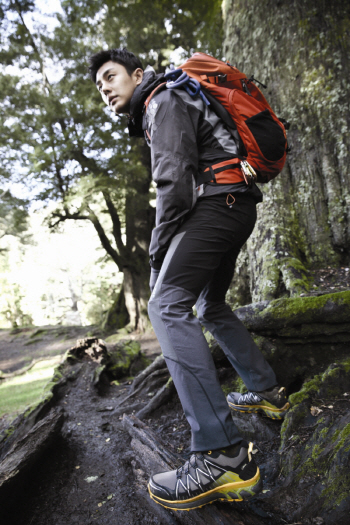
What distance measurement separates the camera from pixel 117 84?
6.96 ft

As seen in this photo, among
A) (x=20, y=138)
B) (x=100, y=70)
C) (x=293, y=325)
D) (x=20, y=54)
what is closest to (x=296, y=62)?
(x=100, y=70)

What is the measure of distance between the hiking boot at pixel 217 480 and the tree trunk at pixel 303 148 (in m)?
1.93

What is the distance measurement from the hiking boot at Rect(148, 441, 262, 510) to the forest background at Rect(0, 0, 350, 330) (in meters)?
1.88

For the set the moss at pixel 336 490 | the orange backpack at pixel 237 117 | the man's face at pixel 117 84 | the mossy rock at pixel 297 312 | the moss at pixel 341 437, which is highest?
the man's face at pixel 117 84

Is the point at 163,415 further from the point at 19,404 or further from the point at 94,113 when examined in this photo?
the point at 94,113

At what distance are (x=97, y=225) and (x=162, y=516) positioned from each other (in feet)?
35.6

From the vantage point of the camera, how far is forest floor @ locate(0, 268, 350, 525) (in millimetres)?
1634

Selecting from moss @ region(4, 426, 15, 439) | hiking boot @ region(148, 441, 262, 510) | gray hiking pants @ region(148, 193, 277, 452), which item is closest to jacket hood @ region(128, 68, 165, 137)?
gray hiking pants @ region(148, 193, 277, 452)

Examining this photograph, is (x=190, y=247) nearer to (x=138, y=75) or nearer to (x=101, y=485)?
(x=138, y=75)

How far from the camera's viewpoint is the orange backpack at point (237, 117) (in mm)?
1864

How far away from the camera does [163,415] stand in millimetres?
2951

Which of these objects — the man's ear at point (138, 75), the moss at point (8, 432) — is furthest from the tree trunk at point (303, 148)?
the moss at point (8, 432)

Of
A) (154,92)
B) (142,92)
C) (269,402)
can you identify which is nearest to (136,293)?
(269,402)

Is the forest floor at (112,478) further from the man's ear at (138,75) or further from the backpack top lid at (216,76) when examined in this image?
the man's ear at (138,75)
